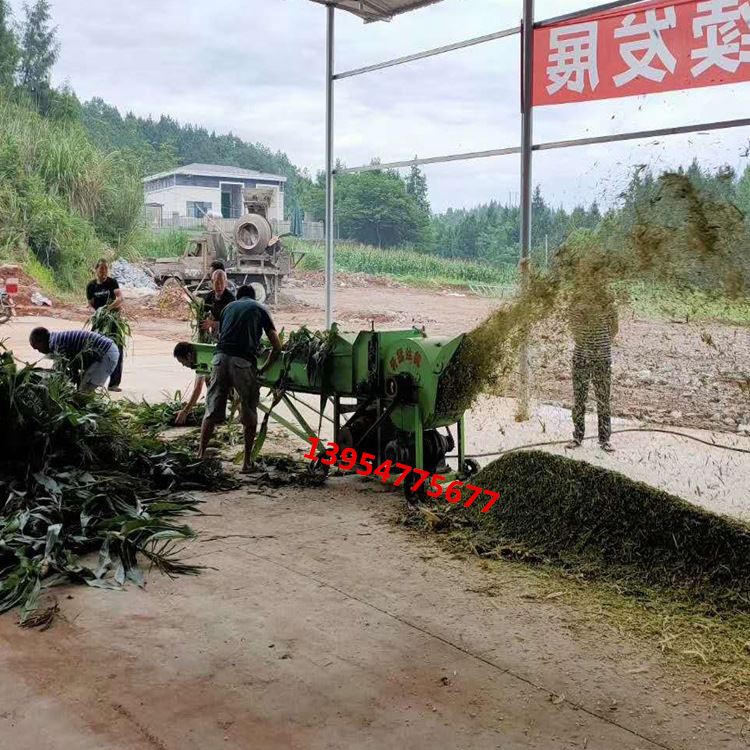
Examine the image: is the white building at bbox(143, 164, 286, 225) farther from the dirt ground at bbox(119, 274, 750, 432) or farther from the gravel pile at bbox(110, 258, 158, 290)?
the dirt ground at bbox(119, 274, 750, 432)

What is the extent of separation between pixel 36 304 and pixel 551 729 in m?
16.1

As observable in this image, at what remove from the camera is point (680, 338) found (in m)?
4.11

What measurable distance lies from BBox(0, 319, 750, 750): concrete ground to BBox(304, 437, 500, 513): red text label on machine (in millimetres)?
544

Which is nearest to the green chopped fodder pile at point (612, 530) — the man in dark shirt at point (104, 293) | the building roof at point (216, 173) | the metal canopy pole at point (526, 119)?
the metal canopy pole at point (526, 119)

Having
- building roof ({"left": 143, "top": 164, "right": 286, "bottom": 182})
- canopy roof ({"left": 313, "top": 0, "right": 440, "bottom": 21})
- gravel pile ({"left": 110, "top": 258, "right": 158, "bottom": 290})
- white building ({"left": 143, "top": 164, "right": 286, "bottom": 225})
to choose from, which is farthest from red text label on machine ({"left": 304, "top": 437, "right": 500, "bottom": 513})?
building roof ({"left": 143, "top": 164, "right": 286, "bottom": 182})

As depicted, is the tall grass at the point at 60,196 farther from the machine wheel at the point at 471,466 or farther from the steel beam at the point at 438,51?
the machine wheel at the point at 471,466

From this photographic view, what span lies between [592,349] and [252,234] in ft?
42.5

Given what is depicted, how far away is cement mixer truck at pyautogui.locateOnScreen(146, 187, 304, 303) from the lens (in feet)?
55.4

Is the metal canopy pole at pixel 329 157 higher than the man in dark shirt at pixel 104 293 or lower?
higher

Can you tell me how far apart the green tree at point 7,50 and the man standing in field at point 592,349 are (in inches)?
881

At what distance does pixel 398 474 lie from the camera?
5.13 m

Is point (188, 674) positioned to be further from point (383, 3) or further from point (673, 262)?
point (383, 3)

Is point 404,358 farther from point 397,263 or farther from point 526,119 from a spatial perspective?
point 397,263

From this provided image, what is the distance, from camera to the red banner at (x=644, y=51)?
516 centimetres
